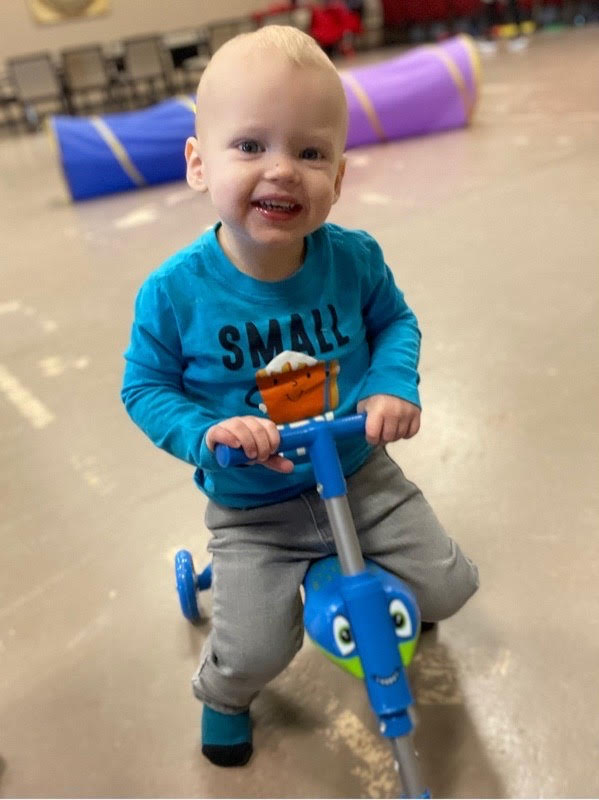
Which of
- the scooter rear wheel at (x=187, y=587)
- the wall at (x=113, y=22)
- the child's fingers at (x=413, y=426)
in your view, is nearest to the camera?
the child's fingers at (x=413, y=426)

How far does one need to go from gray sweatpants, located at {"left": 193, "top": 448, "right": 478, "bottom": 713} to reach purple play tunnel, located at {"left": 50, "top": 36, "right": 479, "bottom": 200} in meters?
3.26

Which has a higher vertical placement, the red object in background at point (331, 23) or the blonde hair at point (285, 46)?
the blonde hair at point (285, 46)

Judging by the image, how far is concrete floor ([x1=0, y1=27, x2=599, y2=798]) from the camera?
0.97 m

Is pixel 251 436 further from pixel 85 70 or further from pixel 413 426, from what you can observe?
pixel 85 70

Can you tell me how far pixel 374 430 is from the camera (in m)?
0.81

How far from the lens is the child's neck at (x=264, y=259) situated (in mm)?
911

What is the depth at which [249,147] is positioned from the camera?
2.64 feet

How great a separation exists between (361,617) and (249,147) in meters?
0.50

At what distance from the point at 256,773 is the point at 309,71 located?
0.84m

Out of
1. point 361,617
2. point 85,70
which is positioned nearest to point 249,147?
point 361,617

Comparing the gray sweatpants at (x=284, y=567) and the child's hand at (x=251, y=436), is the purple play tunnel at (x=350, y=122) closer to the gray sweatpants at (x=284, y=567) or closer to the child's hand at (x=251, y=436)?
the gray sweatpants at (x=284, y=567)

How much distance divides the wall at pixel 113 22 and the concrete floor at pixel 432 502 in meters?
8.31

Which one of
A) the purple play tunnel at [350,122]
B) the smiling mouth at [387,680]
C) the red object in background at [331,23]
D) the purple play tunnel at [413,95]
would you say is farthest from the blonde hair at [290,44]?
the red object in background at [331,23]

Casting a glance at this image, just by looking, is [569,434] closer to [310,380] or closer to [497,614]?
[497,614]
